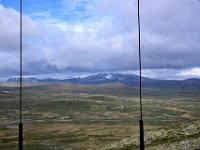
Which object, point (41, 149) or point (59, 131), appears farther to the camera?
point (59, 131)

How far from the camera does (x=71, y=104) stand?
458 feet

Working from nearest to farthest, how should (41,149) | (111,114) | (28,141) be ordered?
1. (41,149)
2. (28,141)
3. (111,114)

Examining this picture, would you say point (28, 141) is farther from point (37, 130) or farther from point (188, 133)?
point (188, 133)

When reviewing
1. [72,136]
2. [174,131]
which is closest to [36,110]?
[72,136]

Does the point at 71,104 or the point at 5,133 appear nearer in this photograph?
the point at 5,133

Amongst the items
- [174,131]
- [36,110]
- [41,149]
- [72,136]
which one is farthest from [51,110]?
[174,131]

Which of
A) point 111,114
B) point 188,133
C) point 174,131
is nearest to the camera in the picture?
point 188,133

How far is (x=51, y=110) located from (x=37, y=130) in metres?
48.1

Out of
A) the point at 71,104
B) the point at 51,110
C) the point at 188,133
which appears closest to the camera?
the point at 188,133

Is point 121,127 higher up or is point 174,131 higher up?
point 174,131

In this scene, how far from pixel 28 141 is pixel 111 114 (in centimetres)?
5300

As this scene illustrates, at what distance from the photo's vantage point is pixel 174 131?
19.5 metres

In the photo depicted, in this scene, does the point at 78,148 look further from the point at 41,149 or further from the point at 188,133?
the point at 188,133

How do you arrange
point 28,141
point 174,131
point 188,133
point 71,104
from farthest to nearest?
1. point 71,104
2. point 28,141
3. point 174,131
4. point 188,133
